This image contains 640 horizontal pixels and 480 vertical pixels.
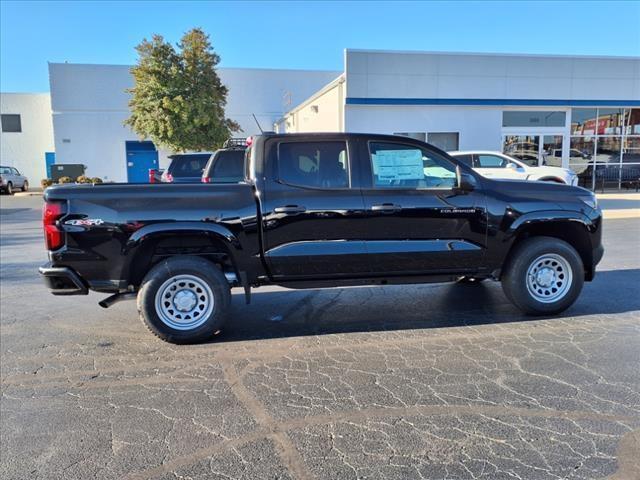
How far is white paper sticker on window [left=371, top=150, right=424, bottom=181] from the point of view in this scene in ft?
16.5

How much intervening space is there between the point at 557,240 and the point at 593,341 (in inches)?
46.3

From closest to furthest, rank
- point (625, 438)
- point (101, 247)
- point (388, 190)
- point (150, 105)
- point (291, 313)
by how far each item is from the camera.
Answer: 1. point (625, 438)
2. point (101, 247)
3. point (388, 190)
4. point (291, 313)
5. point (150, 105)

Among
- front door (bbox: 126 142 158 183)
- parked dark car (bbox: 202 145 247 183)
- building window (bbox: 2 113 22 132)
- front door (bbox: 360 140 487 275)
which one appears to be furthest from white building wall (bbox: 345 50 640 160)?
building window (bbox: 2 113 22 132)

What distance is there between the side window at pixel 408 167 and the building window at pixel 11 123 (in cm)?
3926

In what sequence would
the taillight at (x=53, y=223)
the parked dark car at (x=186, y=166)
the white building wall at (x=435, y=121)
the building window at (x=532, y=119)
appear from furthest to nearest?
the building window at (x=532, y=119) < the white building wall at (x=435, y=121) < the parked dark car at (x=186, y=166) < the taillight at (x=53, y=223)

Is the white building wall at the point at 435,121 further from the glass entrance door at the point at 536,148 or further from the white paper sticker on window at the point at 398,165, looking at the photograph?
the white paper sticker on window at the point at 398,165

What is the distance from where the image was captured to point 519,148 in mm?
19672

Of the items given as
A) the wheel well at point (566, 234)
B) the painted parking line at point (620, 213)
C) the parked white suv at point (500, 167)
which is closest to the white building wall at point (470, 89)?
the parked white suv at point (500, 167)

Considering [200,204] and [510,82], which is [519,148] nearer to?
[510,82]

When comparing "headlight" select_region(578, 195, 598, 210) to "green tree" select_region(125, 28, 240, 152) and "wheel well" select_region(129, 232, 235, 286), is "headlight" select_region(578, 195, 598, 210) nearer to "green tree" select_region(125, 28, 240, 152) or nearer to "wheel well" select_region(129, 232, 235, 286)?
"wheel well" select_region(129, 232, 235, 286)

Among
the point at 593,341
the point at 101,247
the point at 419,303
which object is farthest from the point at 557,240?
the point at 101,247

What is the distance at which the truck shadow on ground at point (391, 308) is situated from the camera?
5.23 meters

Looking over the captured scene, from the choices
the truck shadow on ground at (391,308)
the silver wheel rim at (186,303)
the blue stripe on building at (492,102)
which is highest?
the blue stripe on building at (492,102)

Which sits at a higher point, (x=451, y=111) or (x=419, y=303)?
(x=451, y=111)
